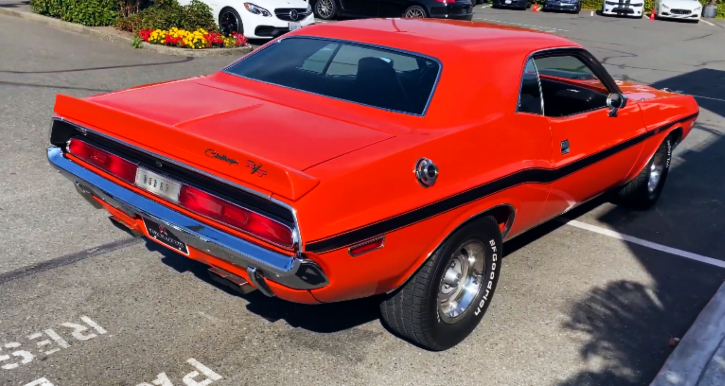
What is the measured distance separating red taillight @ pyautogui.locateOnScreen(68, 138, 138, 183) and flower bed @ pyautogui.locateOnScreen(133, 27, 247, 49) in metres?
9.00

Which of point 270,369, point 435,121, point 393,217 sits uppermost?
Answer: point 435,121

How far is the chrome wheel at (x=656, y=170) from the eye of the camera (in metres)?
6.38

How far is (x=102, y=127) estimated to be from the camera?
3.78 metres

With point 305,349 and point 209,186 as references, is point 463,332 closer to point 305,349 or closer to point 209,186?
point 305,349

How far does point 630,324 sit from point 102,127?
3.22 meters

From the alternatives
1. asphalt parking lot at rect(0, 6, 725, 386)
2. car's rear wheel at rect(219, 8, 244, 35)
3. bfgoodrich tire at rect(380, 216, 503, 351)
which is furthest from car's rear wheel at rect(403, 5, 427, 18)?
bfgoodrich tire at rect(380, 216, 503, 351)

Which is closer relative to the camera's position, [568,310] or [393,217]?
[393,217]

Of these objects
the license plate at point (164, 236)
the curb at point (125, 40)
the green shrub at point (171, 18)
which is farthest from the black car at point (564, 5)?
the license plate at point (164, 236)

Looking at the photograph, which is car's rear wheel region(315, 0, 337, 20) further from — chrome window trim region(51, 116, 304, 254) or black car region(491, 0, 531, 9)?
chrome window trim region(51, 116, 304, 254)

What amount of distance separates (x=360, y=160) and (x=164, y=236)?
1.09 metres

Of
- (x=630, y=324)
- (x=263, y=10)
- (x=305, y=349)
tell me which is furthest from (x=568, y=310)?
(x=263, y=10)

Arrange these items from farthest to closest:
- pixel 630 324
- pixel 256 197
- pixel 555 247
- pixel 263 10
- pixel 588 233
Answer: pixel 263 10, pixel 588 233, pixel 555 247, pixel 630 324, pixel 256 197

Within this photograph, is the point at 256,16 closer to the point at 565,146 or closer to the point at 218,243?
the point at 565,146

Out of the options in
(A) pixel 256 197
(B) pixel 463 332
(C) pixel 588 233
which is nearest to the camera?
(A) pixel 256 197
